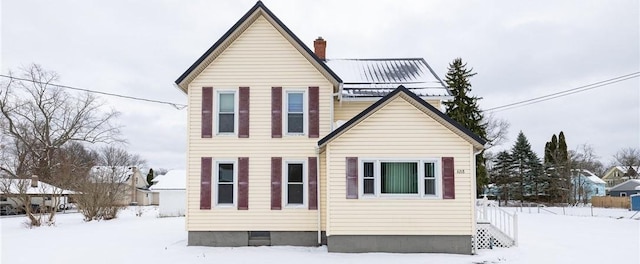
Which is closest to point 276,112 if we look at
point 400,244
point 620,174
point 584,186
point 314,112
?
point 314,112

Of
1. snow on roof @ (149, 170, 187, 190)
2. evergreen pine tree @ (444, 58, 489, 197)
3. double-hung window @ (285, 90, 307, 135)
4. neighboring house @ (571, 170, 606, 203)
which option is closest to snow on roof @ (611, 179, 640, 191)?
neighboring house @ (571, 170, 606, 203)

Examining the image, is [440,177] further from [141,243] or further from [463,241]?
[141,243]

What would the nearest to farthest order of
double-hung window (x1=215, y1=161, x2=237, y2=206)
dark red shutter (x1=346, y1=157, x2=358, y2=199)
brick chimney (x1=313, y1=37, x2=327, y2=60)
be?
dark red shutter (x1=346, y1=157, x2=358, y2=199) → double-hung window (x1=215, y1=161, x2=237, y2=206) → brick chimney (x1=313, y1=37, x2=327, y2=60)

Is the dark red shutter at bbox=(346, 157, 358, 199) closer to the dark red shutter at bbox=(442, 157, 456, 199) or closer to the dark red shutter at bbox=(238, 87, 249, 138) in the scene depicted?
the dark red shutter at bbox=(442, 157, 456, 199)

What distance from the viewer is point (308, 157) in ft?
52.2

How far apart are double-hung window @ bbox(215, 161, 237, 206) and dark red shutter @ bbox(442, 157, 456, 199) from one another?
22.1ft

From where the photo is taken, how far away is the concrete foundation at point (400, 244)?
559 inches

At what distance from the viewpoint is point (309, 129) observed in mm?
15969

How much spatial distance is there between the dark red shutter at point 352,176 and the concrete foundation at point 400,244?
1319 millimetres

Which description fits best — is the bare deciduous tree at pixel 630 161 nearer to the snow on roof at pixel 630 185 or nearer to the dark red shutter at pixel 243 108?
the snow on roof at pixel 630 185

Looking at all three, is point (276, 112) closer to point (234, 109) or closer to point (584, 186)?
point (234, 109)

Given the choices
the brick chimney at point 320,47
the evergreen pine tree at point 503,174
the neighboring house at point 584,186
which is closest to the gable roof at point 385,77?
the brick chimney at point 320,47

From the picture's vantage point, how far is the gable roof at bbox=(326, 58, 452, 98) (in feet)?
55.6

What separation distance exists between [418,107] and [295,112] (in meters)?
4.23
